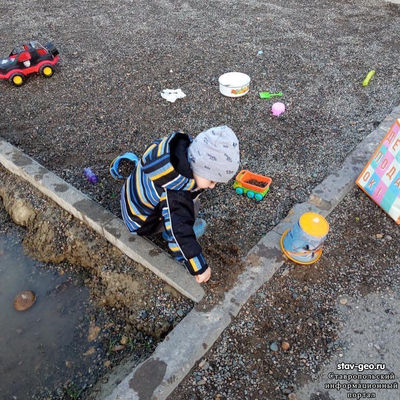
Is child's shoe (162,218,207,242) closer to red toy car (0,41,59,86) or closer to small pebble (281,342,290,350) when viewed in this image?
small pebble (281,342,290,350)

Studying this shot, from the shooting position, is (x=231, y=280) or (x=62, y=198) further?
(x=62, y=198)

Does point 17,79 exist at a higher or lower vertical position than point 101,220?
higher

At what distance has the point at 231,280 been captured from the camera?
104 inches

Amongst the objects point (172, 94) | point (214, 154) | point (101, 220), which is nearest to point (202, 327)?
point (214, 154)

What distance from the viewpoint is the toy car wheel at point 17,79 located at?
16.0ft

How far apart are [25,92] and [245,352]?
437cm

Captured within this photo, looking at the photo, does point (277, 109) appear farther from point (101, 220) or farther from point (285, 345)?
point (285, 345)

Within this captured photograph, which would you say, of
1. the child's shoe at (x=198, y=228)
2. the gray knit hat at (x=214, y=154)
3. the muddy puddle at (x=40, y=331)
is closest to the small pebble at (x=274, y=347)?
the child's shoe at (x=198, y=228)

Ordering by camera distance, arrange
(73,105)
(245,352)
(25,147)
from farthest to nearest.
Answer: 1. (73,105)
2. (25,147)
3. (245,352)

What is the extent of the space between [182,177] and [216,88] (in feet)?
9.72

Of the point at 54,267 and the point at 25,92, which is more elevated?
the point at 25,92

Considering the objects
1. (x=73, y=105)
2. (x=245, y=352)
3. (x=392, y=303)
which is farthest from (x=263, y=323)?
(x=73, y=105)

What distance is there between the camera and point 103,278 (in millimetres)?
2941

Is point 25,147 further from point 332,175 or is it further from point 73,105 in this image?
point 332,175
